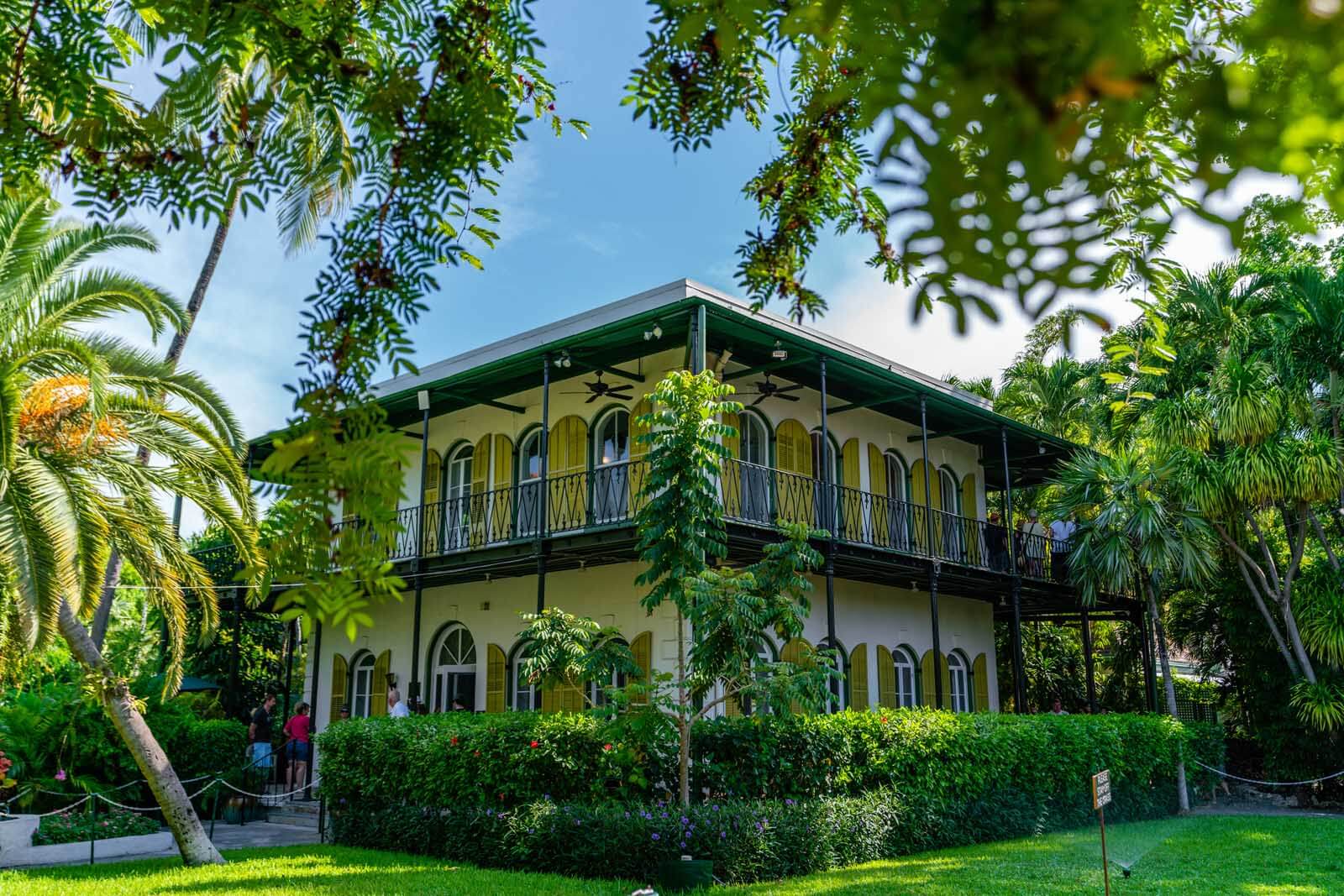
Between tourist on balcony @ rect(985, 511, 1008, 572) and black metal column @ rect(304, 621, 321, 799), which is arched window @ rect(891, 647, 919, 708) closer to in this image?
tourist on balcony @ rect(985, 511, 1008, 572)

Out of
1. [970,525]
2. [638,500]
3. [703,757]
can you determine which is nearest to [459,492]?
[638,500]

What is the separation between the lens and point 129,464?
11531 millimetres

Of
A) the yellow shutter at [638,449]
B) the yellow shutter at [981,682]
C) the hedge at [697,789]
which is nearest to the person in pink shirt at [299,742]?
the hedge at [697,789]

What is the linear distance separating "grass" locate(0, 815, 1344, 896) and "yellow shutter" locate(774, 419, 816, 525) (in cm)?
531

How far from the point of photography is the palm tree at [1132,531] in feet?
56.3

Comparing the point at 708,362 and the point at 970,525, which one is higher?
the point at 708,362

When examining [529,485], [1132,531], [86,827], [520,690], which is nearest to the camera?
[86,827]

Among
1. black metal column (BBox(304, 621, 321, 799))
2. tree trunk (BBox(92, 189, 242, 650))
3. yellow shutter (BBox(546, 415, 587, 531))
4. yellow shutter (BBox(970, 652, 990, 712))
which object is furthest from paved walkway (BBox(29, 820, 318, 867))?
yellow shutter (BBox(970, 652, 990, 712))

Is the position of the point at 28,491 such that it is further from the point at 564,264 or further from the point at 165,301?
the point at 564,264

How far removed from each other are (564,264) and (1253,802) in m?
20.0

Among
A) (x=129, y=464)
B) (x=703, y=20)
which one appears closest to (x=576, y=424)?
(x=129, y=464)

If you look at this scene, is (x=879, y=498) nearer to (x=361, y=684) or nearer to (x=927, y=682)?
(x=927, y=682)

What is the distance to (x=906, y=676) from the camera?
18422 millimetres

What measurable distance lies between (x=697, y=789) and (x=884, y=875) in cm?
197
